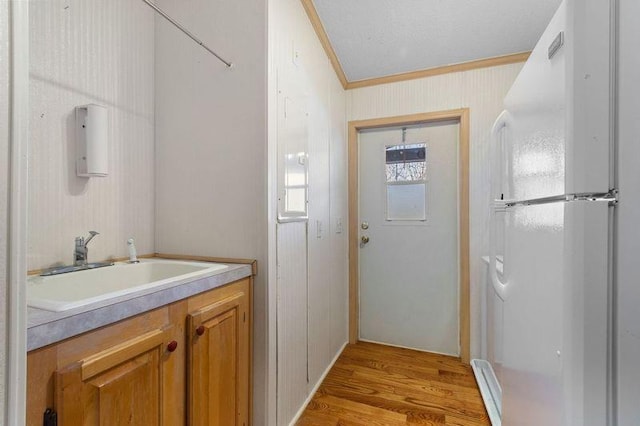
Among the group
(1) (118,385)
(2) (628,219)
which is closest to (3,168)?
(1) (118,385)

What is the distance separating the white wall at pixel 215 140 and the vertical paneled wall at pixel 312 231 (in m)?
0.10

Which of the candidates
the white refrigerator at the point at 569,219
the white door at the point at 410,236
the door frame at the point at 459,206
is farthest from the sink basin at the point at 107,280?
the white door at the point at 410,236

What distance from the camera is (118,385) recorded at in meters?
0.74

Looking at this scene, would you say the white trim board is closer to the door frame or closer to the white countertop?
the white countertop

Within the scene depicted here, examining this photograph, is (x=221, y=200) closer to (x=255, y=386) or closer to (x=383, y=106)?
(x=255, y=386)

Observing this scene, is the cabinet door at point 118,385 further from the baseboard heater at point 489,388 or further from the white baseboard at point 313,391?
the baseboard heater at point 489,388

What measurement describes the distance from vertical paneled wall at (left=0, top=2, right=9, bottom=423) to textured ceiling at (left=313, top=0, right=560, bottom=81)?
165 centimetres

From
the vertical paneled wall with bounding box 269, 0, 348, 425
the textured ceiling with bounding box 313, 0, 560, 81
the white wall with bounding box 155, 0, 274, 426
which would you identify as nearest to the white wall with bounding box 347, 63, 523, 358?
the textured ceiling with bounding box 313, 0, 560, 81

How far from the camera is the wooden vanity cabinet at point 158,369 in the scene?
0.63 meters

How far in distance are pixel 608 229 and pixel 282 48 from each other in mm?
1456

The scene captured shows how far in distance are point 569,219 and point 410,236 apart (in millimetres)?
1875

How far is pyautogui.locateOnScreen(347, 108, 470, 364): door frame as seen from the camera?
2309 mm

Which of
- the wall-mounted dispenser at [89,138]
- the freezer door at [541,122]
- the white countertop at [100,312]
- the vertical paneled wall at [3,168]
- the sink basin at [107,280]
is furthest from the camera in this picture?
the wall-mounted dispenser at [89,138]

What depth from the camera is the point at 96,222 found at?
133cm
